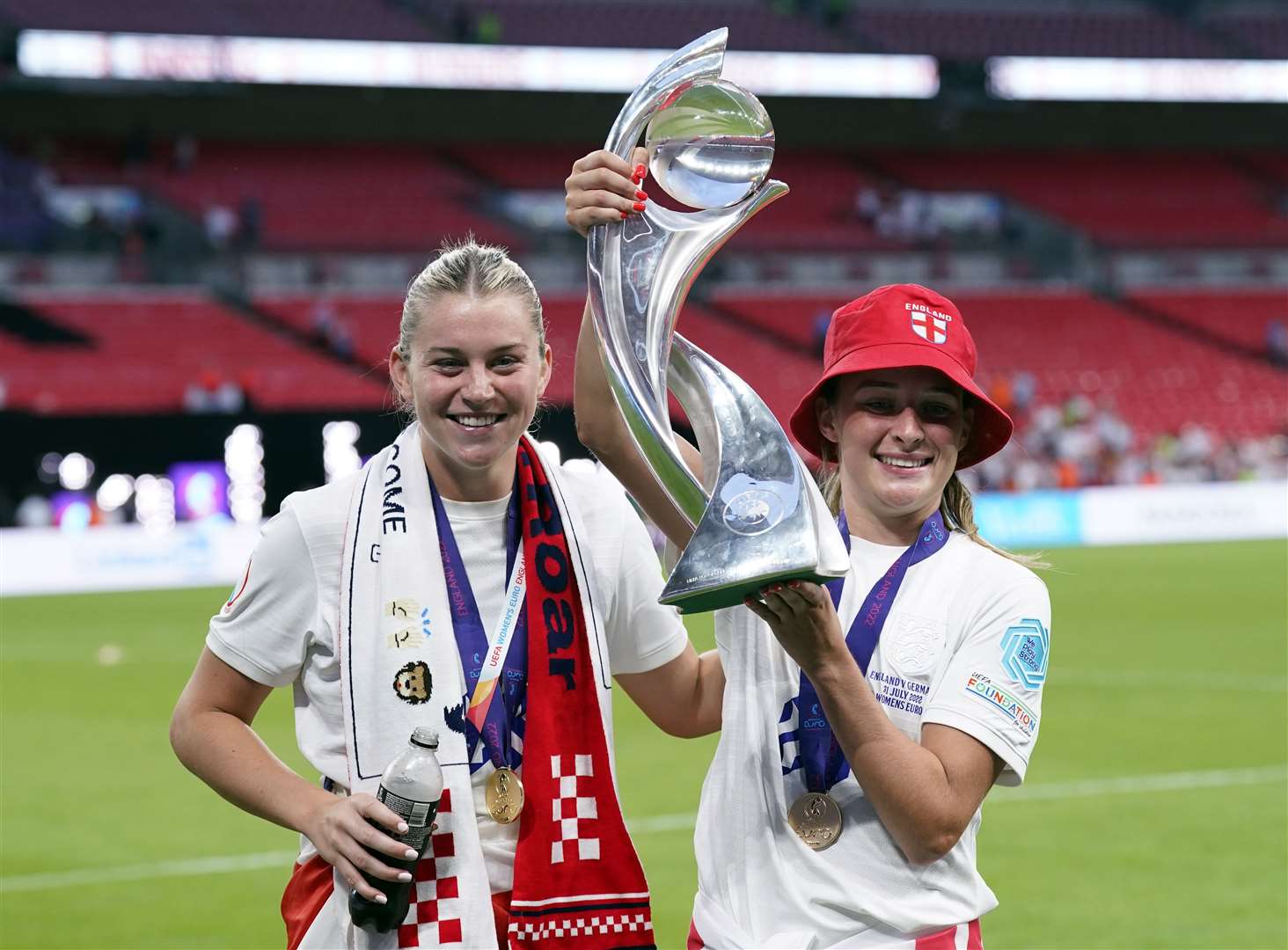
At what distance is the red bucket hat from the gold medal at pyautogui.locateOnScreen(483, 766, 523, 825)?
71 cm

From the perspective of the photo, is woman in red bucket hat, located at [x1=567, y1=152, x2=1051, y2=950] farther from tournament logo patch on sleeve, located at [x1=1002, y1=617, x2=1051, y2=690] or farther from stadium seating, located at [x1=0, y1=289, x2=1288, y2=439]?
stadium seating, located at [x1=0, y1=289, x2=1288, y2=439]

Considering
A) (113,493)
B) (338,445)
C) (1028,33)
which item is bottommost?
(113,493)

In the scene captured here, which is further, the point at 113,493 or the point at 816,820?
the point at 113,493

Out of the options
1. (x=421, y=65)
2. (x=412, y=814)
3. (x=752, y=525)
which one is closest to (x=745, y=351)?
(x=421, y=65)

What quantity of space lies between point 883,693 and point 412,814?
2.27 ft

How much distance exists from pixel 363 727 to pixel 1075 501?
23.1 meters

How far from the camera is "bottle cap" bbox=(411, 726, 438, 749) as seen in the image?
2.44 meters

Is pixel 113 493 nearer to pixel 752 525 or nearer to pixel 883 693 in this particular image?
pixel 883 693

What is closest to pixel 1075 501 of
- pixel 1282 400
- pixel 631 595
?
pixel 1282 400

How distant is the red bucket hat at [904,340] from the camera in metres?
2.45

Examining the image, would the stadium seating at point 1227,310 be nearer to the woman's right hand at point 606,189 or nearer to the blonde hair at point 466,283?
the blonde hair at point 466,283

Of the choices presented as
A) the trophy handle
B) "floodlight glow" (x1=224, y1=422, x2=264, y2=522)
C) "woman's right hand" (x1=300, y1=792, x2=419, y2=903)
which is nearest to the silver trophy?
the trophy handle

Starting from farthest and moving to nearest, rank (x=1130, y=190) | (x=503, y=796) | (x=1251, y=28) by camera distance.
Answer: (x=1130, y=190) → (x=1251, y=28) → (x=503, y=796)

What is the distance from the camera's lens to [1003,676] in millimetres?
2455
